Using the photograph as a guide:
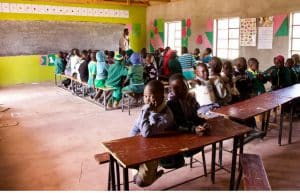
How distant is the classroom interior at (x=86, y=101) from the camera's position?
9.86 feet

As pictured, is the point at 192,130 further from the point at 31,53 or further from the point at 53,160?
the point at 31,53

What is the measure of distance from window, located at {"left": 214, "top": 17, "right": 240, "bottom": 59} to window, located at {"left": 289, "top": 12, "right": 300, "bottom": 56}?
1436mm

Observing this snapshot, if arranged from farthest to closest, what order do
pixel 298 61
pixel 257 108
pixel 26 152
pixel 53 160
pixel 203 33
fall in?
pixel 203 33 < pixel 298 61 < pixel 26 152 < pixel 53 160 < pixel 257 108

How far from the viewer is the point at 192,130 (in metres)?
2.26

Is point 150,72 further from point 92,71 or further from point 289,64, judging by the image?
point 289,64

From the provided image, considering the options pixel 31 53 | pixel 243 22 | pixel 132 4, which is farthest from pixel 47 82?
pixel 243 22

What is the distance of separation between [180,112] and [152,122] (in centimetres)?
34

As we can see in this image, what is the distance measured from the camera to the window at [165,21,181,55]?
392 inches

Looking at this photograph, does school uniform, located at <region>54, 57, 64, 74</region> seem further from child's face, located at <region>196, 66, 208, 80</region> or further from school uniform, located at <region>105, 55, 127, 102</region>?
child's face, located at <region>196, 66, 208, 80</region>

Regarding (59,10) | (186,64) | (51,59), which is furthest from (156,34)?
(186,64)

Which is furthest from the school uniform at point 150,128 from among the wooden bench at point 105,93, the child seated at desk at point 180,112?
the wooden bench at point 105,93

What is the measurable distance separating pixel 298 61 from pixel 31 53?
7462mm

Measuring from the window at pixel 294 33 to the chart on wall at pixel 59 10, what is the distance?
5.81 m

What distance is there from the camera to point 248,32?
755 centimetres
